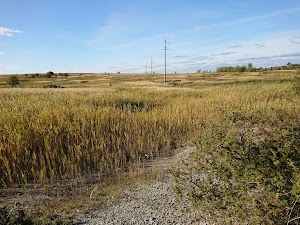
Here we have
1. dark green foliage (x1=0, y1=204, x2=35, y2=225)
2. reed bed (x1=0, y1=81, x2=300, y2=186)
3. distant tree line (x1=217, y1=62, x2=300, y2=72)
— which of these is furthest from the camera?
distant tree line (x1=217, y1=62, x2=300, y2=72)

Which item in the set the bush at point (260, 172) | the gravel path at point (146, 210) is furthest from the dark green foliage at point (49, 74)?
the bush at point (260, 172)

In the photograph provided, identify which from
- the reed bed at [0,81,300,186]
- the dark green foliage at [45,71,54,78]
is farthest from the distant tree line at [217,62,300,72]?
the reed bed at [0,81,300,186]

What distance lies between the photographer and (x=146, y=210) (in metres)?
4.10

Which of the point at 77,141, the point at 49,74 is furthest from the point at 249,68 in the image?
the point at 77,141

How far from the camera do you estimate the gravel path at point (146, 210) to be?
150 inches

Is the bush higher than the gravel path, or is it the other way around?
the bush

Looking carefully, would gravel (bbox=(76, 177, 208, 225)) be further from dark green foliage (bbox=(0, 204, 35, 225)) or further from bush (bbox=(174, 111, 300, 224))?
dark green foliage (bbox=(0, 204, 35, 225))

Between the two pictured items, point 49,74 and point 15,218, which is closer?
point 15,218

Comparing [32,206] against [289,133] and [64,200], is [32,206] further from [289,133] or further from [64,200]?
[289,133]

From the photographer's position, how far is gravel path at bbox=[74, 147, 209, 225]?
12.5 feet

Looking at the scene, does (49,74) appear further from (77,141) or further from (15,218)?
(15,218)

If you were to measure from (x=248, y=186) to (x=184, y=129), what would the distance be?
20.2 feet

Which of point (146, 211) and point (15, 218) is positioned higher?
point (15, 218)

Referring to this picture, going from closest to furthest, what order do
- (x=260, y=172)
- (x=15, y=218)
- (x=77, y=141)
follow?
(x=260, y=172) < (x=15, y=218) < (x=77, y=141)
